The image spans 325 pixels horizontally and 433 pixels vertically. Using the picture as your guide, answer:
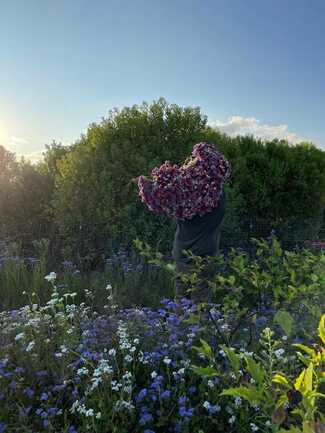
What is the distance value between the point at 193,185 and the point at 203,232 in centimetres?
54

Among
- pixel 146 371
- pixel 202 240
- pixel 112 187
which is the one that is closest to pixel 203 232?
pixel 202 240

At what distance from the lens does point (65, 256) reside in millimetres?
6500

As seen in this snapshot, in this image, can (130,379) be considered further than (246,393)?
Yes

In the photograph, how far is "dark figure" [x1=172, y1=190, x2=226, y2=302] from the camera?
4098 millimetres

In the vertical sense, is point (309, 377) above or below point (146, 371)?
above

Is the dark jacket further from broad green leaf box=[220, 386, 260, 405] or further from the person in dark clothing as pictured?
broad green leaf box=[220, 386, 260, 405]

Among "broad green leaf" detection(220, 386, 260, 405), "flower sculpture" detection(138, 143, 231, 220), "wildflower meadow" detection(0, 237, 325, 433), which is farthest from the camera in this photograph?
"flower sculpture" detection(138, 143, 231, 220)

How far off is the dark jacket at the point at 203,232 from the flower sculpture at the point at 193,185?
0.53 ft

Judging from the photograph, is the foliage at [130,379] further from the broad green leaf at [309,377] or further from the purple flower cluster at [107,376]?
the broad green leaf at [309,377]

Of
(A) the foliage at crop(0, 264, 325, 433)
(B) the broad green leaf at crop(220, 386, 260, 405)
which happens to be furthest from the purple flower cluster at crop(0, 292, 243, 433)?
(B) the broad green leaf at crop(220, 386, 260, 405)

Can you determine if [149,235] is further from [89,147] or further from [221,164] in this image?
[221,164]

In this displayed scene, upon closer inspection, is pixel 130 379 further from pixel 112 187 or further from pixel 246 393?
pixel 112 187

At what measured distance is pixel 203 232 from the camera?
4.13 metres

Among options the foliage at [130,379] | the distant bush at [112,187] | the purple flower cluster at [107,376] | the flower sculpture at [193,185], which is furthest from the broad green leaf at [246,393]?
the distant bush at [112,187]
